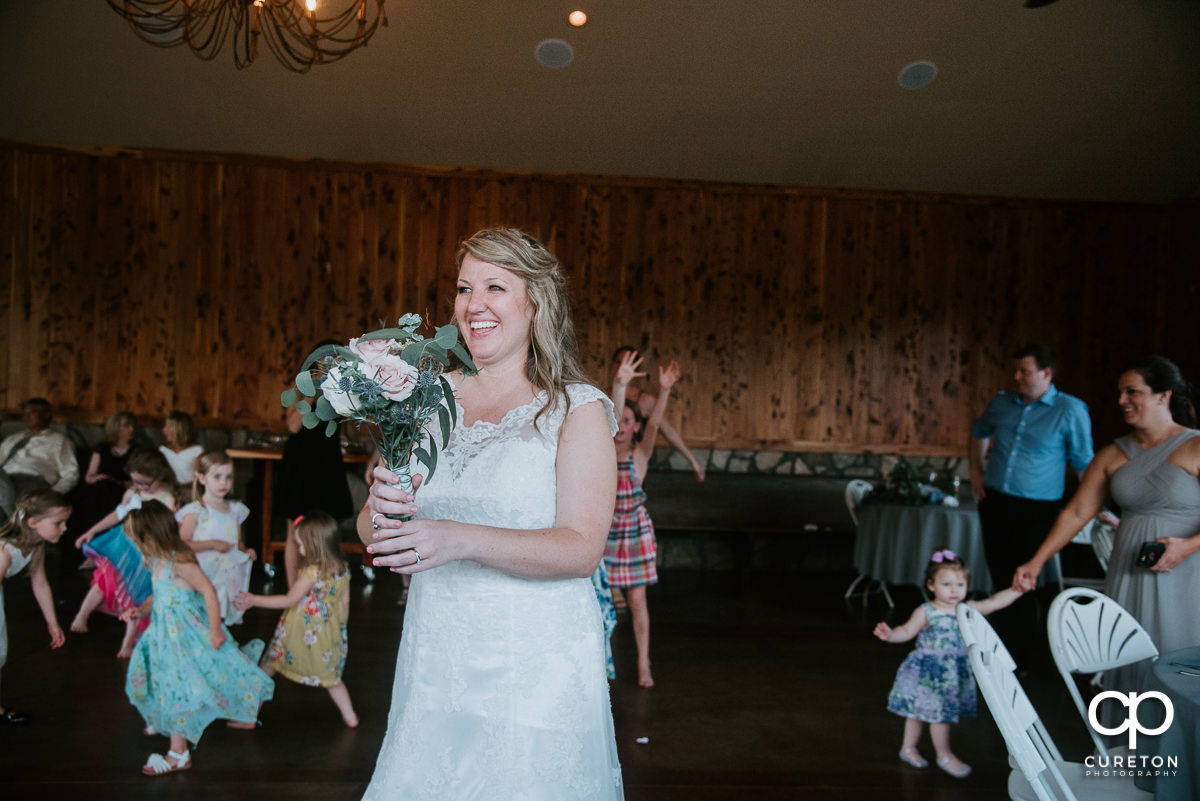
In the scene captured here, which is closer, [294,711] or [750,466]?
[294,711]

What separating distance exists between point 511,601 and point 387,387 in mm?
487

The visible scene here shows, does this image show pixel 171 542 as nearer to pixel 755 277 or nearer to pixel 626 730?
pixel 626 730

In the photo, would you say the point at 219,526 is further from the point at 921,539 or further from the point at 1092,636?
the point at 921,539

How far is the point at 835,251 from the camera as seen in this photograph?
8594 millimetres

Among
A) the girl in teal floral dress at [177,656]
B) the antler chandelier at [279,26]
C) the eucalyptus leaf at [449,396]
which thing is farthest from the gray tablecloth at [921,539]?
the eucalyptus leaf at [449,396]

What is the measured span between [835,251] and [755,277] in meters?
0.75

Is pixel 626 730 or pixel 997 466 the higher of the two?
pixel 997 466

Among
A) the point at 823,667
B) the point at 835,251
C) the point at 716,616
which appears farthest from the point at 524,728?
the point at 835,251

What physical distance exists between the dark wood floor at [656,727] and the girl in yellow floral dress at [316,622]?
25 cm

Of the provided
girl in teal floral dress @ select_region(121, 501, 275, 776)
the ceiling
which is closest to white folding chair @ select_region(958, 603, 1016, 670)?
girl in teal floral dress @ select_region(121, 501, 275, 776)

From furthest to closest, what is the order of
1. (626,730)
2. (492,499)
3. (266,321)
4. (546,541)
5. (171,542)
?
1. (266,321)
2. (626,730)
3. (171,542)
4. (492,499)
5. (546,541)

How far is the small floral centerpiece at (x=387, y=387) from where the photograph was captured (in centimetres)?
158

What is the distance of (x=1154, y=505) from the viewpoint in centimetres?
338

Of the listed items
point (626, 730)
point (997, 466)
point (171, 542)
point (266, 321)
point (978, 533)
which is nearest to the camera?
point (171, 542)
